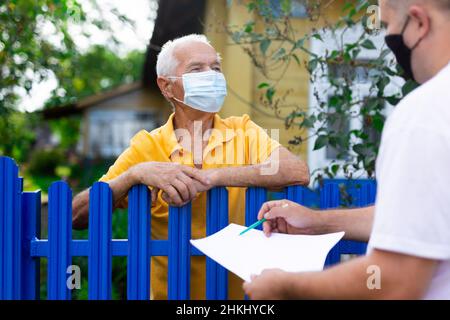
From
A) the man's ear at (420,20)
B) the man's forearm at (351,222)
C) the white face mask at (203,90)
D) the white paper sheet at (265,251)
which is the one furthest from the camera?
the white face mask at (203,90)

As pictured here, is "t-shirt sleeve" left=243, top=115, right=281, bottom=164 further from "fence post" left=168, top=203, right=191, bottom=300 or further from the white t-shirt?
the white t-shirt

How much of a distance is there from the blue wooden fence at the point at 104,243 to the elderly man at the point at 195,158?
7 cm

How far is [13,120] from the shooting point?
222 inches

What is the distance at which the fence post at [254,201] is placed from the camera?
234cm

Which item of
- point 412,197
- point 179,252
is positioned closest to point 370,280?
point 412,197

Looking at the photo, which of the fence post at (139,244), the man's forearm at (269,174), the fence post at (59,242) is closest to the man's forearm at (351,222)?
the man's forearm at (269,174)

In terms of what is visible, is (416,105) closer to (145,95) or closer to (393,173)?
(393,173)

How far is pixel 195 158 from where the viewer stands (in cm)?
260

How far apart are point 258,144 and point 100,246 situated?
788mm

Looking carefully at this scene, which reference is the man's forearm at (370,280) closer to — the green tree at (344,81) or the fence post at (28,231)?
the fence post at (28,231)

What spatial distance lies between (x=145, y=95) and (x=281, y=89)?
16582 millimetres

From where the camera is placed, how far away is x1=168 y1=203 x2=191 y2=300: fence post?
2.31 metres

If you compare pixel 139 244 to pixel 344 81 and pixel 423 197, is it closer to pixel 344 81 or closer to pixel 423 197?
pixel 423 197
